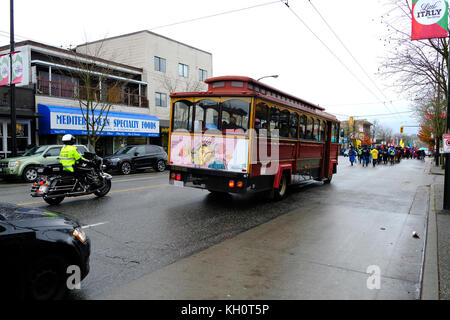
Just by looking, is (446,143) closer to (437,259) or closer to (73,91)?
(437,259)

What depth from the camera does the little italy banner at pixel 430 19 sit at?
8.61m

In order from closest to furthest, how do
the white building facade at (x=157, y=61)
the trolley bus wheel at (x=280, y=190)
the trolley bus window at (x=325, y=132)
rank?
the trolley bus wheel at (x=280, y=190) → the trolley bus window at (x=325, y=132) → the white building facade at (x=157, y=61)

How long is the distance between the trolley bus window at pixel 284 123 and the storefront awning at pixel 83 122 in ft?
47.4

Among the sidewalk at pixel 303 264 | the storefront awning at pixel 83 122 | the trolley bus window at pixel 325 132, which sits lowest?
the sidewalk at pixel 303 264

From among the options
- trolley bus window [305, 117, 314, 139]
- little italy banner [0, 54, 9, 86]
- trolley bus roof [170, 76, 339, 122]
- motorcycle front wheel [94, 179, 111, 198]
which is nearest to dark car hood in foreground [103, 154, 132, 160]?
little italy banner [0, 54, 9, 86]

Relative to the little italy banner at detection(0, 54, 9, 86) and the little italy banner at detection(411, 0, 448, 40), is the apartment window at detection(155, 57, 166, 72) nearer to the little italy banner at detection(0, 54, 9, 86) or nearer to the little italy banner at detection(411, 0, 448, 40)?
the little italy banner at detection(0, 54, 9, 86)

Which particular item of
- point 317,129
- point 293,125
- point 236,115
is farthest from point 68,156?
point 317,129

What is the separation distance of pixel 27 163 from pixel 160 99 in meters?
17.8

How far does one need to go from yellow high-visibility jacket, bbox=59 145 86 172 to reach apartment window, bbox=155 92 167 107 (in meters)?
22.8

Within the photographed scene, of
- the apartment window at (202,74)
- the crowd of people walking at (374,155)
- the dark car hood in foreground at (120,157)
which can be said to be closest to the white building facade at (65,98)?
the dark car hood in foreground at (120,157)

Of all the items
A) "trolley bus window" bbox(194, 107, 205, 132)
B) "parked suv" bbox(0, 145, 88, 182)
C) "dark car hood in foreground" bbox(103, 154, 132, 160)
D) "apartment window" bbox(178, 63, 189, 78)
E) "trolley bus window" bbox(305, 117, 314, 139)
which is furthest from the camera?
"apartment window" bbox(178, 63, 189, 78)

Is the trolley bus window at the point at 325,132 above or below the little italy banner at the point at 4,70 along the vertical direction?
below

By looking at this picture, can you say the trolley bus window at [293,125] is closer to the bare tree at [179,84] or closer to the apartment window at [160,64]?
the bare tree at [179,84]

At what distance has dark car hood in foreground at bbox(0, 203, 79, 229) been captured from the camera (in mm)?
3348
